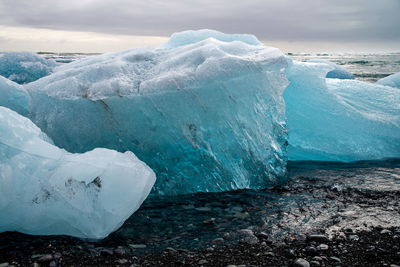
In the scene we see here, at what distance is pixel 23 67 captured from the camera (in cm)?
758

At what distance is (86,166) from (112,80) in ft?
4.97

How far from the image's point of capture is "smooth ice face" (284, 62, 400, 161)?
242 inches

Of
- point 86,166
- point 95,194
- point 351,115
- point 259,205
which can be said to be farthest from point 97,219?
point 351,115

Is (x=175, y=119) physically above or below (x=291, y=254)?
above

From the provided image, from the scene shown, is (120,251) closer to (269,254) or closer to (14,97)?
(269,254)

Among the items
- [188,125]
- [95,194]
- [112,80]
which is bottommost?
[95,194]

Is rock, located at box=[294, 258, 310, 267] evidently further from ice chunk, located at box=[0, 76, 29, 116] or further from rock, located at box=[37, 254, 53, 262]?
ice chunk, located at box=[0, 76, 29, 116]

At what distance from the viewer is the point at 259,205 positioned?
13.1 feet

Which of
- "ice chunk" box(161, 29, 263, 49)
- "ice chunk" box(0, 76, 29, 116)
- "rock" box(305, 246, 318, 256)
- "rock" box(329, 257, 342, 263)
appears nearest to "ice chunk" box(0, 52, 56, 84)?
"ice chunk" box(161, 29, 263, 49)

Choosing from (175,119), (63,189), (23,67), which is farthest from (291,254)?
(23,67)

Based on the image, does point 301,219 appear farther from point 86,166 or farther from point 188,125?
point 86,166

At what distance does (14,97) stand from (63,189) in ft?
7.09

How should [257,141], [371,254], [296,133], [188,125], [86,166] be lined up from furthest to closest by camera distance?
[296,133]
[257,141]
[188,125]
[86,166]
[371,254]

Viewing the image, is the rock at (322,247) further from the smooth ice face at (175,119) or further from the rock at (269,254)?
the smooth ice face at (175,119)
